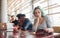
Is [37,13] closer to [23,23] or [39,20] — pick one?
[39,20]

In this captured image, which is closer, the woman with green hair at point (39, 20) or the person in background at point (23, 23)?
the woman with green hair at point (39, 20)

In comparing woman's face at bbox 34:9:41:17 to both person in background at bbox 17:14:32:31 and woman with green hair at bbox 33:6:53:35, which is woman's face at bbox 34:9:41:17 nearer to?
woman with green hair at bbox 33:6:53:35

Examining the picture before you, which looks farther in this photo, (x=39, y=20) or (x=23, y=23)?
(x=23, y=23)

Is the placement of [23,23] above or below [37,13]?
below

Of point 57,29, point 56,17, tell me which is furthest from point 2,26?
point 57,29

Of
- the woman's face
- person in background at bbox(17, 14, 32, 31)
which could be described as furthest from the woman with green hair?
person in background at bbox(17, 14, 32, 31)

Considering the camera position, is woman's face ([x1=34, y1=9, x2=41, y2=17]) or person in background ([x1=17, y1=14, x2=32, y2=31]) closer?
woman's face ([x1=34, y1=9, x2=41, y2=17])

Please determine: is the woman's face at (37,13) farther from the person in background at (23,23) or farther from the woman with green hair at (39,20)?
the person in background at (23,23)

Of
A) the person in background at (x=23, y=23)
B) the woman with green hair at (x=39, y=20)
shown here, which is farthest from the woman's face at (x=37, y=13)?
the person in background at (x=23, y=23)

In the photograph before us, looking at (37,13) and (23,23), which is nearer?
(37,13)

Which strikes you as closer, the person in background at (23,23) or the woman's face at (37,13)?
the woman's face at (37,13)

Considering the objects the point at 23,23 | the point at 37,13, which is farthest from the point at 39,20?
the point at 23,23

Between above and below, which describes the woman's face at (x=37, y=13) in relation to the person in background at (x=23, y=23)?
above

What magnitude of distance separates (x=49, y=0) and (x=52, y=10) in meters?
0.26
